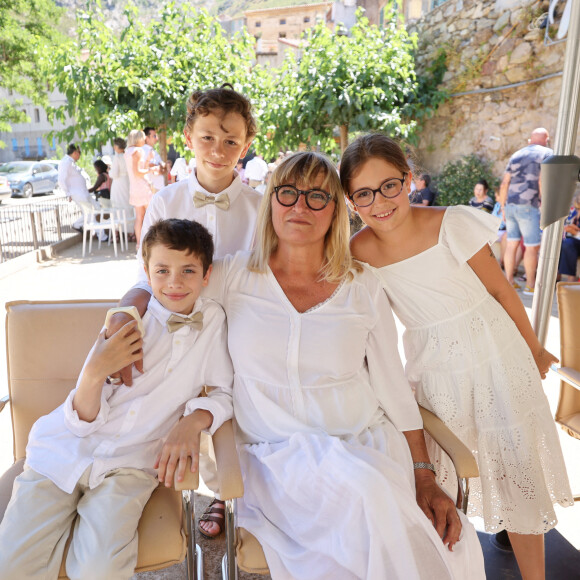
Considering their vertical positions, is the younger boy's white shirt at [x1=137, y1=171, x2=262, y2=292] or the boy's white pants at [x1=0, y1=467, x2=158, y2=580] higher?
the younger boy's white shirt at [x1=137, y1=171, x2=262, y2=292]

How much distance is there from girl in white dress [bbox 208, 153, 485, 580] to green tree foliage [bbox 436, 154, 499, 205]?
8.20 m

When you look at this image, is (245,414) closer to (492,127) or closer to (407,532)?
(407,532)

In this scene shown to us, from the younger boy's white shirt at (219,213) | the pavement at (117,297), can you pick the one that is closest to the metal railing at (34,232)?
the pavement at (117,297)

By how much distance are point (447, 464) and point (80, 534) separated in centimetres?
136

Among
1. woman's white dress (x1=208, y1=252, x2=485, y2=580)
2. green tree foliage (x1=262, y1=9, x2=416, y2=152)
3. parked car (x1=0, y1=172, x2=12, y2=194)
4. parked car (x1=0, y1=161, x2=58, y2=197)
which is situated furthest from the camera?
parked car (x1=0, y1=161, x2=58, y2=197)

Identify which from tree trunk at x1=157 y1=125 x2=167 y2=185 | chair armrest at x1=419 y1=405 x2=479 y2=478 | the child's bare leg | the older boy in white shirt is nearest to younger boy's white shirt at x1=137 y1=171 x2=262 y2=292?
the older boy in white shirt

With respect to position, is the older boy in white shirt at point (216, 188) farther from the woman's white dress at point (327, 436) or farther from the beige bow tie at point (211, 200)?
the woman's white dress at point (327, 436)

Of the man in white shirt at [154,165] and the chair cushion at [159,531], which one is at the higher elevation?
the man in white shirt at [154,165]

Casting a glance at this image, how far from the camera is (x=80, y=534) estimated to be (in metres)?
1.56

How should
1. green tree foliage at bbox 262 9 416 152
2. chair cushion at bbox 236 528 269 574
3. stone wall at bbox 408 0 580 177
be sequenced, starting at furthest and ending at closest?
green tree foliage at bbox 262 9 416 152, stone wall at bbox 408 0 580 177, chair cushion at bbox 236 528 269 574

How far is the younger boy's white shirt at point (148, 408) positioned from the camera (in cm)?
172

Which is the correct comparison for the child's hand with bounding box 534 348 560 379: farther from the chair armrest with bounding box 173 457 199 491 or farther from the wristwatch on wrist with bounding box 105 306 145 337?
the wristwatch on wrist with bounding box 105 306 145 337

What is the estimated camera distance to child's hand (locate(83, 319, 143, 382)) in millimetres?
1721

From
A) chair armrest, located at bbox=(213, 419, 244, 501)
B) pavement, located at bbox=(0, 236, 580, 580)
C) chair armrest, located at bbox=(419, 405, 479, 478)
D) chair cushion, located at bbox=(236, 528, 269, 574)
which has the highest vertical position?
chair armrest, located at bbox=(213, 419, 244, 501)
